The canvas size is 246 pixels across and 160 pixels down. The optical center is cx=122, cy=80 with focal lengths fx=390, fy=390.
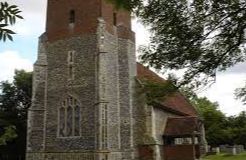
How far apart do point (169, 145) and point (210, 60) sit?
22.5m

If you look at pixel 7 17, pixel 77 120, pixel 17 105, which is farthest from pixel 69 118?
pixel 7 17

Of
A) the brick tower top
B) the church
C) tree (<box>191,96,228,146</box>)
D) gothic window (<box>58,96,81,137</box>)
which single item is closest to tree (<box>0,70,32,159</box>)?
the church

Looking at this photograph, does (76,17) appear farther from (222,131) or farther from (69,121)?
(222,131)

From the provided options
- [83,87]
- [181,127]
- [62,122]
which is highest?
[83,87]

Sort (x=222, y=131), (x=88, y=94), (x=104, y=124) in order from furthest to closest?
1. (x=222, y=131)
2. (x=88, y=94)
3. (x=104, y=124)

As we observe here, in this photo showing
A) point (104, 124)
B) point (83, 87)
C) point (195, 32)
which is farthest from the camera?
point (83, 87)

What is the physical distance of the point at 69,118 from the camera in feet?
90.1

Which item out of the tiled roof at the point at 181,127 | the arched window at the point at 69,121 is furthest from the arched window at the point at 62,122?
the tiled roof at the point at 181,127

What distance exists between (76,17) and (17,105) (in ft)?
48.4

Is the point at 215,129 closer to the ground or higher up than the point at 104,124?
higher up

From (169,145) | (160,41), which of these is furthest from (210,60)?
(169,145)

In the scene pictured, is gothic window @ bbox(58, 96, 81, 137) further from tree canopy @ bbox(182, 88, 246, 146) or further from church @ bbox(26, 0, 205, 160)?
tree canopy @ bbox(182, 88, 246, 146)

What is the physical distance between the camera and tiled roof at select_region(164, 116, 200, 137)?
31469mm

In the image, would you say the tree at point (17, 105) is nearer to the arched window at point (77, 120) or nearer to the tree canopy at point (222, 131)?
the arched window at point (77, 120)
